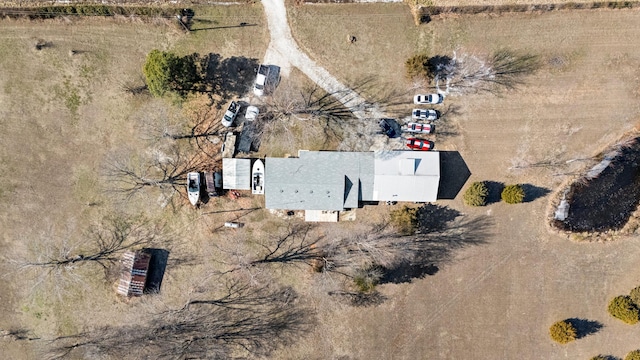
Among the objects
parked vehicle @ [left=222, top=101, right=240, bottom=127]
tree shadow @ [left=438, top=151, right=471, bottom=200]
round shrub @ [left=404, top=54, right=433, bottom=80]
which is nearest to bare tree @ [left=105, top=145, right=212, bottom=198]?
parked vehicle @ [left=222, top=101, right=240, bottom=127]

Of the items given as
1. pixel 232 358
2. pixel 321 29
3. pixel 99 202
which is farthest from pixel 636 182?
pixel 99 202

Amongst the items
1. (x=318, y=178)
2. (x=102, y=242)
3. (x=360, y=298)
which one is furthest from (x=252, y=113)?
(x=360, y=298)

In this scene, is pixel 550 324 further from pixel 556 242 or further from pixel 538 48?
pixel 538 48

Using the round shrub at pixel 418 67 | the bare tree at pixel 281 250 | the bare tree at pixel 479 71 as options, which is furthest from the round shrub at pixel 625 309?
the bare tree at pixel 281 250

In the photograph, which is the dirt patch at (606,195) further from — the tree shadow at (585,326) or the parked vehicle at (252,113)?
the parked vehicle at (252,113)

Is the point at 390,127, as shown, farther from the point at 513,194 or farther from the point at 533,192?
the point at 533,192
